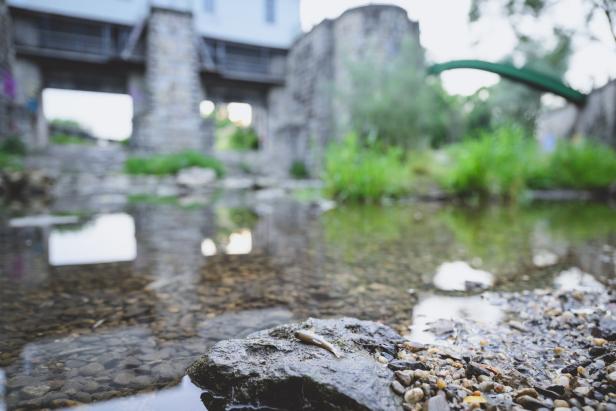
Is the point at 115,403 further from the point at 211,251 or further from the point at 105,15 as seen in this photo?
the point at 105,15

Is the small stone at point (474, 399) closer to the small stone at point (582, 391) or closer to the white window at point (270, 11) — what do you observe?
the small stone at point (582, 391)

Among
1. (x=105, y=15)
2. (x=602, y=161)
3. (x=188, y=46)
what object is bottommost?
(x=602, y=161)

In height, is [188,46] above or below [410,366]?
above

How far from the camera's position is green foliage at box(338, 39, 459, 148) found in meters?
8.75

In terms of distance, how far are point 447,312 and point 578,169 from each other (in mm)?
8584

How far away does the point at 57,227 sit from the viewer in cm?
330

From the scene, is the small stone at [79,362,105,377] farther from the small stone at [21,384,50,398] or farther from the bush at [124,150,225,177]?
the bush at [124,150,225,177]

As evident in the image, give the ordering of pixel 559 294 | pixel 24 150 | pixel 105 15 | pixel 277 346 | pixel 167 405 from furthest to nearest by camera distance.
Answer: pixel 105 15, pixel 24 150, pixel 559 294, pixel 277 346, pixel 167 405

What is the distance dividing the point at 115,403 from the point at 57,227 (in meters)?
3.08

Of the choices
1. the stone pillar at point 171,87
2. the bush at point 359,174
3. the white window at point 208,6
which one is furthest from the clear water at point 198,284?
the white window at point 208,6

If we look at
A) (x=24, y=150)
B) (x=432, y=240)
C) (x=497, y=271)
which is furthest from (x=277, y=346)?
(x=24, y=150)

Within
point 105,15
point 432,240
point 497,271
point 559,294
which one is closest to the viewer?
point 559,294

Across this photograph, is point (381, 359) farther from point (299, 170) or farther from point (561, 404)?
point (299, 170)

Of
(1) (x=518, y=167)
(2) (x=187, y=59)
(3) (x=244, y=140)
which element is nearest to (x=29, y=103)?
(2) (x=187, y=59)
